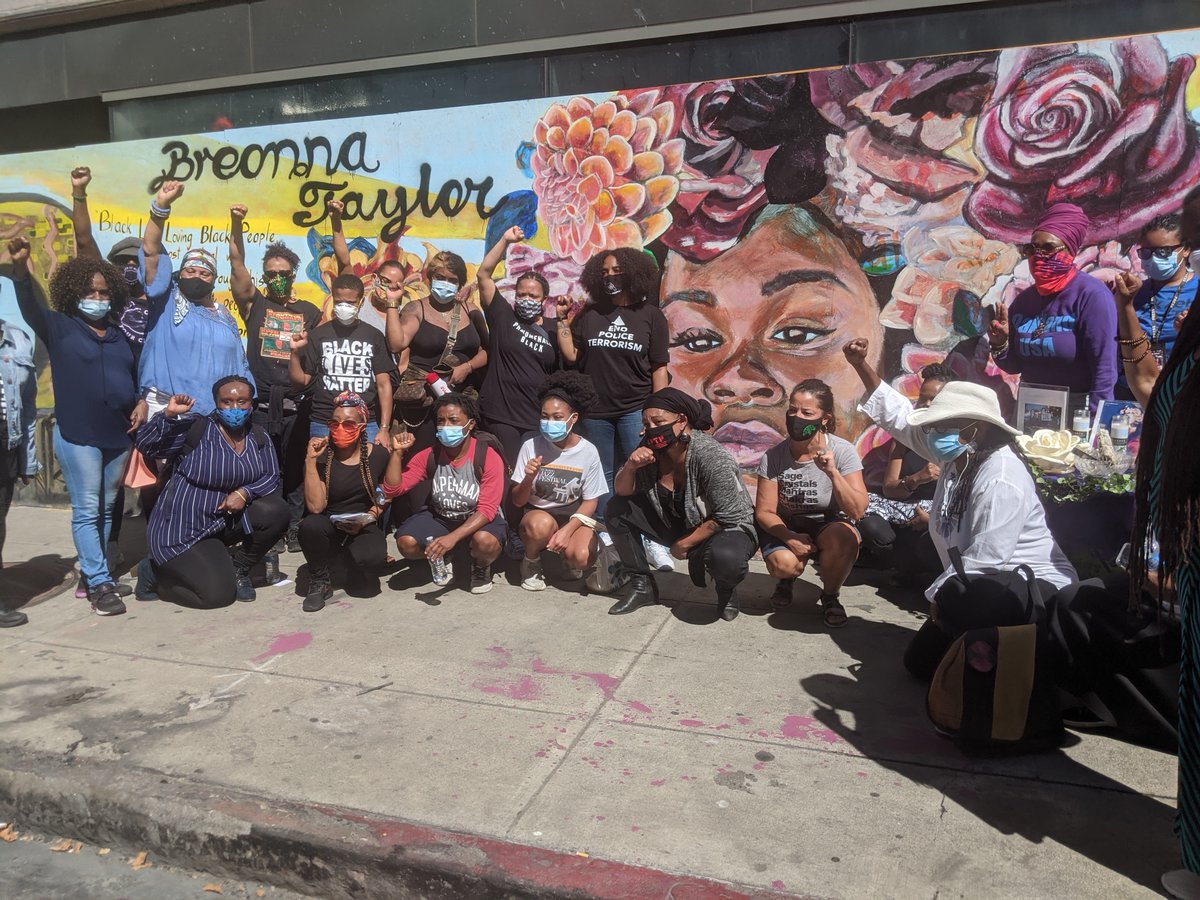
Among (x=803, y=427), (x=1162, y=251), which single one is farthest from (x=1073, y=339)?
(x=803, y=427)

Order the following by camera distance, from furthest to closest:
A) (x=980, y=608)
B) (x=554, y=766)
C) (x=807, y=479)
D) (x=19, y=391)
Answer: (x=19, y=391) → (x=807, y=479) → (x=980, y=608) → (x=554, y=766)

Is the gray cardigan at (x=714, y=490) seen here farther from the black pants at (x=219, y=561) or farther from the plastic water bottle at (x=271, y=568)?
the plastic water bottle at (x=271, y=568)

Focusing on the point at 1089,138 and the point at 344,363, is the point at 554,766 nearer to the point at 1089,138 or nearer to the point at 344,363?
the point at 344,363

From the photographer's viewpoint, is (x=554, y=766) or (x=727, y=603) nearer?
(x=554, y=766)

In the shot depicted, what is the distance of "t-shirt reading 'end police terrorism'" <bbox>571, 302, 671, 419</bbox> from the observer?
645 cm

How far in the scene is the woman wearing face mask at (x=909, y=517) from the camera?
576 cm

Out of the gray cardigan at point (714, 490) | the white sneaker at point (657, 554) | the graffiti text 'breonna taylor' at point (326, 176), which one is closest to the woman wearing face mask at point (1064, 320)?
the gray cardigan at point (714, 490)

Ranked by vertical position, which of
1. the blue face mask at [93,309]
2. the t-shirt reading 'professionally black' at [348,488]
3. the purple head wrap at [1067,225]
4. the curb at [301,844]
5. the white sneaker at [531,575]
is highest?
the purple head wrap at [1067,225]

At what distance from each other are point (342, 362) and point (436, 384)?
2.13 feet

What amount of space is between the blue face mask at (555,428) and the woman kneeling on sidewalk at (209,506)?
169cm

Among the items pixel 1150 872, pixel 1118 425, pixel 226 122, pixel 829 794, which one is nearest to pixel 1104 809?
pixel 1150 872

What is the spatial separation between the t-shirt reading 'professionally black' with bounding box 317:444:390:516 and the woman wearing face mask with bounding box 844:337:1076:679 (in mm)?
3148

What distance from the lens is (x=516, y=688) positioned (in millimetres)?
4605

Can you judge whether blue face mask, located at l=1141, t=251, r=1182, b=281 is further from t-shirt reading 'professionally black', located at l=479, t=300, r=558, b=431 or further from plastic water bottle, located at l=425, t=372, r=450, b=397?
plastic water bottle, located at l=425, t=372, r=450, b=397
